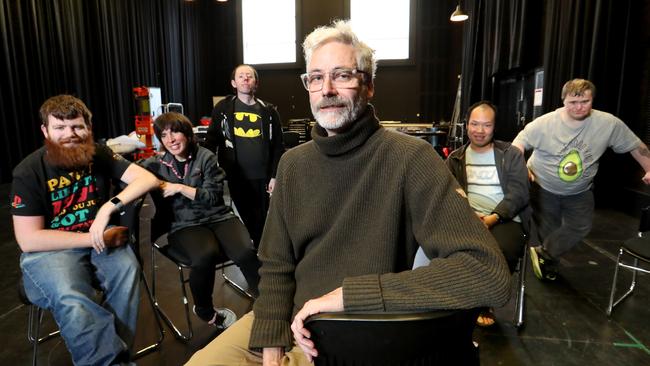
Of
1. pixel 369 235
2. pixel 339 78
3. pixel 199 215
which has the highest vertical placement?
pixel 339 78

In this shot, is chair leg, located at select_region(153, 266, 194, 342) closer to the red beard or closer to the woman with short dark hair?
the woman with short dark hair

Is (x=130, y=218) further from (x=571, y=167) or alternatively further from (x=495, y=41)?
(x=495, y=41)

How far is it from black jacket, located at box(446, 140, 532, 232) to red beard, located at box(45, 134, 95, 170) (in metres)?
2.01

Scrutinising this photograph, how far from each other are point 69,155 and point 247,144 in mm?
1291

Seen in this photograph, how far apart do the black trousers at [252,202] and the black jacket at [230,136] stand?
0.31 ft

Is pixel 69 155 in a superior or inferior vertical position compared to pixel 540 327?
superior

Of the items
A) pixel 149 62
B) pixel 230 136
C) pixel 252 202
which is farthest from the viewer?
pixel 149 62

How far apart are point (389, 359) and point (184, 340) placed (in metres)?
1.82

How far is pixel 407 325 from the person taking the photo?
0.74 m

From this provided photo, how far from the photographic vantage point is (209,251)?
2.09m

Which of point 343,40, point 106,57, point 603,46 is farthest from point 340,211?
point 106,57

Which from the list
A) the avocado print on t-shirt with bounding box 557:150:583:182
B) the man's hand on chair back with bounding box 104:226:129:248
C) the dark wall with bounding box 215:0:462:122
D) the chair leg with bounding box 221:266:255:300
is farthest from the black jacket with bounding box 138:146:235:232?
the dark wall with bounding box 215:0:462:122

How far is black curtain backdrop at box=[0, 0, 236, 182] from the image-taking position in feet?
18.7

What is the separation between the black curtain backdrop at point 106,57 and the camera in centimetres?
570
